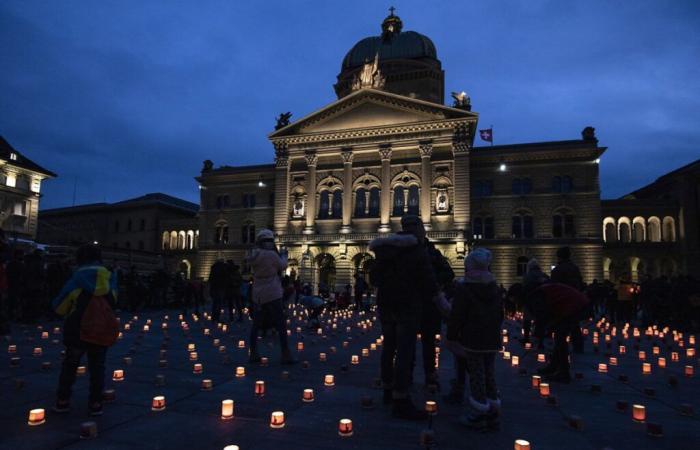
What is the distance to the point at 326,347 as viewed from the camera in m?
10.4

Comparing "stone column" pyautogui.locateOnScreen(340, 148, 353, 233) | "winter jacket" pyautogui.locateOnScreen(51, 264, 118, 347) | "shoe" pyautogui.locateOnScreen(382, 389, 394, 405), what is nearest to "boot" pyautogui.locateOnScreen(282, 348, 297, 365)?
"shoe" pyautogui.locateOnScreen(382, 389, 394, 405)

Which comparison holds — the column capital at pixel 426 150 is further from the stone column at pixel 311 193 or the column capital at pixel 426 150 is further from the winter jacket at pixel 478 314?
the winter jacket at pixel 478 314

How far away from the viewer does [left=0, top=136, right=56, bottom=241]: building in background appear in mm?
44241

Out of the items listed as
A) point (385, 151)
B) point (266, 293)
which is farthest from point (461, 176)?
point (266, 293)

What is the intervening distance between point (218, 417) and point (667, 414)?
17.1ft

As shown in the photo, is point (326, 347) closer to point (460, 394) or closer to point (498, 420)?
point (460, 394)

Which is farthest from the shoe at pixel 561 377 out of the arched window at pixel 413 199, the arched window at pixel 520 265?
the arched window at pixel 520 265

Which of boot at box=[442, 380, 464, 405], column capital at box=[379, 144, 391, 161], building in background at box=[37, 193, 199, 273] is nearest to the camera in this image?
boot at box=[442, 380, 464, 405]

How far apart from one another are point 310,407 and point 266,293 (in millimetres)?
3165

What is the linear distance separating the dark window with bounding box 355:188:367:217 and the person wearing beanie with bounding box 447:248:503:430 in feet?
123

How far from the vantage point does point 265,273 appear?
8.20 meters

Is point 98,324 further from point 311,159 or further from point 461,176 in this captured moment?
point 311,159

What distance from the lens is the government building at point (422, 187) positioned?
39.8 m

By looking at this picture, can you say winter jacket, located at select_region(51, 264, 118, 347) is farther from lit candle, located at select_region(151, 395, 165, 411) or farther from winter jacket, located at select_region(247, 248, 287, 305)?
winter jacket, located at select_region(247, 248, 287, 305)
